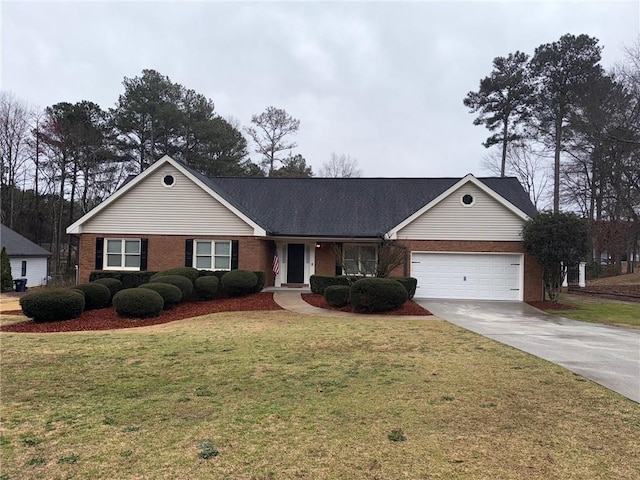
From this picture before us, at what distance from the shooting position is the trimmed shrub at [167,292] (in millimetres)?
15148

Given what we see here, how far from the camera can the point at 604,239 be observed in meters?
31.1

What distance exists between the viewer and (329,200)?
23.8m

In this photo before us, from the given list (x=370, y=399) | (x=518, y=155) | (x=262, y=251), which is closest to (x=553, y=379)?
(x=370, y=399)

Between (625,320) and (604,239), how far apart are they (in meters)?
19.8

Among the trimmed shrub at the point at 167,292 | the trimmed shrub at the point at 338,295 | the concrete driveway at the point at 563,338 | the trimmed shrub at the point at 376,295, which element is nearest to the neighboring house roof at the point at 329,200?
the trimmed shrub at the point at 338,295

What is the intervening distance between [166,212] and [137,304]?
24.7ft

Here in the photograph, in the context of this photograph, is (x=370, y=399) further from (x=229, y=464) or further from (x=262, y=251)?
(x=262, y=251)

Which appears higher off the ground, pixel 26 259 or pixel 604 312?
pixel 26 259

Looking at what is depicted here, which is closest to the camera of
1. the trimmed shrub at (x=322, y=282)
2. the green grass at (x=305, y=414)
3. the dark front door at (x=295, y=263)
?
the green grass at (x=305, y=414)

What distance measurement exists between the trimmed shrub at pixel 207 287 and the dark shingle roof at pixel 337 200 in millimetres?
4272

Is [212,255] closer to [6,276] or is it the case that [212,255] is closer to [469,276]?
[469,276]

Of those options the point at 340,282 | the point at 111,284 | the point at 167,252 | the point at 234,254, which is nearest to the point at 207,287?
the point at 234,254

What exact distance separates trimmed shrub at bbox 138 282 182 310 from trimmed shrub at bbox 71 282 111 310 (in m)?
1.43

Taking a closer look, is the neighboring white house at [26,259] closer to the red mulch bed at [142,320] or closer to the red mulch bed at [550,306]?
the red mulch bed at [142,320]
